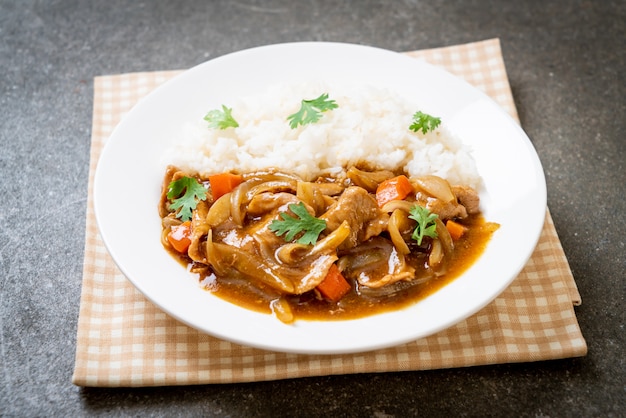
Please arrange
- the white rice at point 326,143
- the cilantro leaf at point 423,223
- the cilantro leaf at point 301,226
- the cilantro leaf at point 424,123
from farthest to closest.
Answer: the cilantro leaf at point 424,123
the white rice at point 326,143
the cilantro leaf at point 423,223
the cilantro leaf at point 301,226

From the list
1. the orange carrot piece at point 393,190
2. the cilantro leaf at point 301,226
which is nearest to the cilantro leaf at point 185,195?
the cilantro leaf at point 301,226

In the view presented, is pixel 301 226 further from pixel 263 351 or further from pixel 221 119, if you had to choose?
pixel 221 119

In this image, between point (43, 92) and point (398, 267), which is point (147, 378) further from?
point (43, 92)

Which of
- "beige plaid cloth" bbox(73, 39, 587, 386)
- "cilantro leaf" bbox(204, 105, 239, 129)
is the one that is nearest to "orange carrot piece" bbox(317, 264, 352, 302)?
"beige plaid cloth" bbox(73, 39, 587, 386)

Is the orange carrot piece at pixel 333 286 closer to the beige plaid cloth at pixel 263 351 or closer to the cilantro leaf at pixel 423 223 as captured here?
the beige plaid cloth at pixel 263 351

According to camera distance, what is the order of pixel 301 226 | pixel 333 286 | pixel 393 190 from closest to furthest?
pixel 333 286 < pixel 301 226 < pixel 393 190

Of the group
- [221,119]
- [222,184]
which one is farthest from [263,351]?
[221,119]
